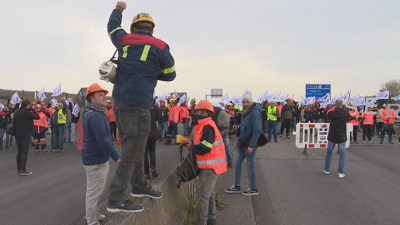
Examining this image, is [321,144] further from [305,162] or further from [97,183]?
[97,183]

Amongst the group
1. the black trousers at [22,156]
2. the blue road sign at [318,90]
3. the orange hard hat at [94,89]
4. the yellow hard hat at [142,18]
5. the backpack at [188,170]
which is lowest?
the black trousers at [22,156]

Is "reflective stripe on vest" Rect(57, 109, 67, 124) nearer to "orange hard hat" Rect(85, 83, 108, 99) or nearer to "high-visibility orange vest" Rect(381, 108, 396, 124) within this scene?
"orange hard hat" Rect(85, 83, 108, 99)

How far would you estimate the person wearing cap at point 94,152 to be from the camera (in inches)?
121

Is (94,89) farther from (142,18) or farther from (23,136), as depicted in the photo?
(23,136)

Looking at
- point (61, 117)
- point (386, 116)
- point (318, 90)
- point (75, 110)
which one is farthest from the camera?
point (318, 90)

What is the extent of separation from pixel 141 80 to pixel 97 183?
1375 mm

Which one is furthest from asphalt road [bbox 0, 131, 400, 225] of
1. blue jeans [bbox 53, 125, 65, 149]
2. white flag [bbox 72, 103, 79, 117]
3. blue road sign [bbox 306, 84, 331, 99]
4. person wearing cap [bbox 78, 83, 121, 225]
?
blue road sign [bbox 306, 84, 331, 99]

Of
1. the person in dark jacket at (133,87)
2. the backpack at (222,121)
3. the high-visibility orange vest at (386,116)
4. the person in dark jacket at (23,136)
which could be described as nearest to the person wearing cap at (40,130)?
the person in dark jacket at (23,136)

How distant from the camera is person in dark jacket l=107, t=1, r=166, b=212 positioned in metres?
2.70

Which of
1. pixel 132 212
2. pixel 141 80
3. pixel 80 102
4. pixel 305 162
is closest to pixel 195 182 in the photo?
pixel 132 212

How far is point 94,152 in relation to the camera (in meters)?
3.13

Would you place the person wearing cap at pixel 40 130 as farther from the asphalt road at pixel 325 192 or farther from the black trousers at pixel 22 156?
the asphalt road at pixel 325 192

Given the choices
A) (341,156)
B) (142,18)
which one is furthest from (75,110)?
(341,156)

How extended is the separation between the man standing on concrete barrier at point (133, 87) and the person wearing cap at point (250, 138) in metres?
3.13
